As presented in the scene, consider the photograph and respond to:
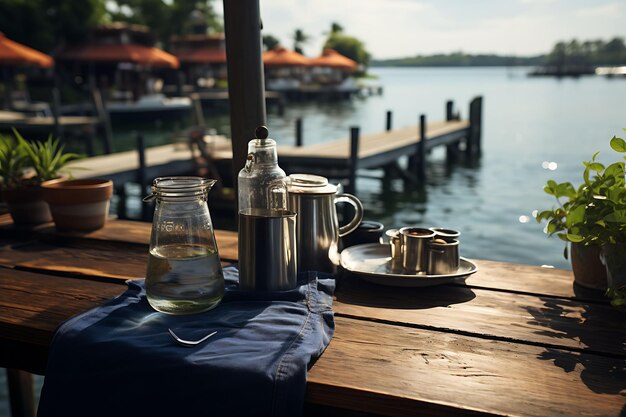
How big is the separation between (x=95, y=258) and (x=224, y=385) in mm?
1119

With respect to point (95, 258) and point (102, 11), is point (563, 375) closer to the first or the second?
point (95, 258)

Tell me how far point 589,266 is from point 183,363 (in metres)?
1.16

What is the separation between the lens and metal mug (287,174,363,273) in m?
1.82

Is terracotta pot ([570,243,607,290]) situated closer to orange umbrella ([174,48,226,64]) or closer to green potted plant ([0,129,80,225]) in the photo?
green potted plant ([0,129,80,225])

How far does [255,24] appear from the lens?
84.1 inches

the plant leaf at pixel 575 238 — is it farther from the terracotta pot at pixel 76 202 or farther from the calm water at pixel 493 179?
the terracotta pot at pixel 76 202

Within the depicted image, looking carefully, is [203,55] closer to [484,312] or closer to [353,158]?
[353,158]

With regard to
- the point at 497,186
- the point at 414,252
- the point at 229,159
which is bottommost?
the point at 497,186

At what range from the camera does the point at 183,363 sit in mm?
1292

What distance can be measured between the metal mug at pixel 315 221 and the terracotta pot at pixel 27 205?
4.30 feet

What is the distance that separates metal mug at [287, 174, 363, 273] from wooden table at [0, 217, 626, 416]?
11 centimetres

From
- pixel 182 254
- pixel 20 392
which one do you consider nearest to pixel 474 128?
pixel 20 392

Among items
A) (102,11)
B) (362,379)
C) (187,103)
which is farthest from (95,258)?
(102,11)

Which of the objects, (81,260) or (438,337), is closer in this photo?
(438,337)
